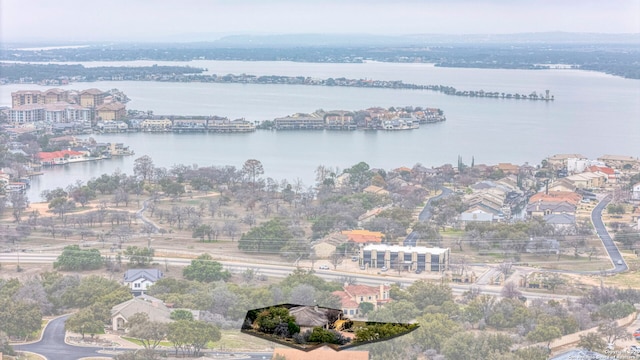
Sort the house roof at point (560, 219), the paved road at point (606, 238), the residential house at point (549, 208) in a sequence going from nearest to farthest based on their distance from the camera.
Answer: the paved road at point (606, 238)
the house roof at point (560, 219)
the residential house at point (549, 208)

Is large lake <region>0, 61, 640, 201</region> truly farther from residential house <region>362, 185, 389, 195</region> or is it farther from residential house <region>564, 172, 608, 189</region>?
residential house <region>564, 172, 608, 189</region>

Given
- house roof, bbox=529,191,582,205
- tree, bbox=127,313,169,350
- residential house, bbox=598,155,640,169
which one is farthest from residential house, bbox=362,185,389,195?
tree, bbox=127,313,169,350

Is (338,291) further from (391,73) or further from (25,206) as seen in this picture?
(391,73)

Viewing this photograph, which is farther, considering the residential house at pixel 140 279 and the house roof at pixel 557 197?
the house roof at pixel 557 197

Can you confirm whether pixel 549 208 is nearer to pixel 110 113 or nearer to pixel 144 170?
pixel 144 170

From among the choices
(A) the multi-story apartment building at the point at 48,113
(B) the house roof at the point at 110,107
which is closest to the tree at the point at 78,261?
(A) the multi-story apartment building at the point at 48,113

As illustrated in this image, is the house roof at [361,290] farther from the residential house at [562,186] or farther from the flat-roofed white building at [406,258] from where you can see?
the residential house at [562,186]
